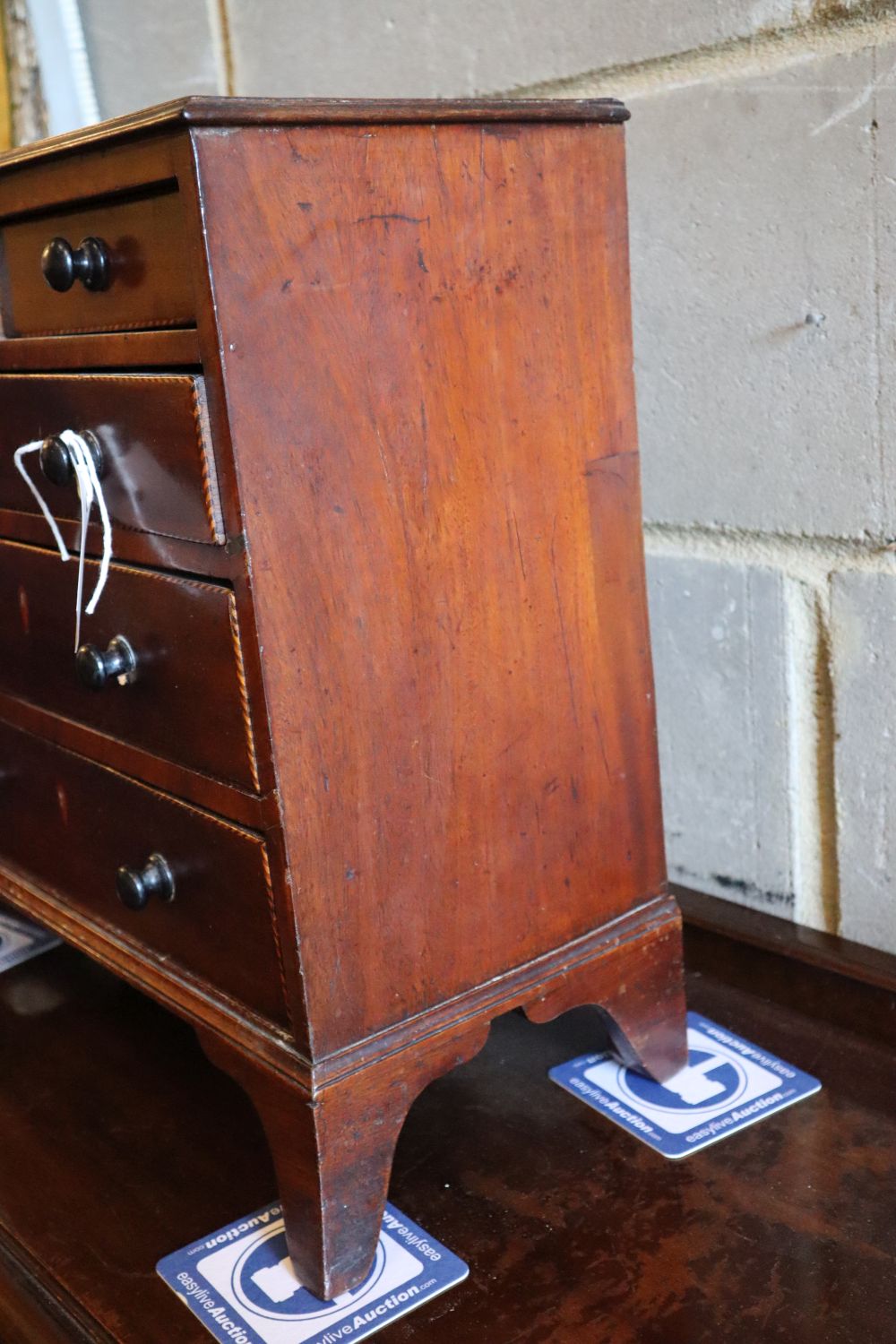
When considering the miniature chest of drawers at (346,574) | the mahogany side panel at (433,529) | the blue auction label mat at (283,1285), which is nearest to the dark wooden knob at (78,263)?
the miniature chest of drawers at (346,574)

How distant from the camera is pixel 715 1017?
1.15 m

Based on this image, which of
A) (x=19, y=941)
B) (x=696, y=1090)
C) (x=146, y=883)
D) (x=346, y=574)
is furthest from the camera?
(x=19, y=941)

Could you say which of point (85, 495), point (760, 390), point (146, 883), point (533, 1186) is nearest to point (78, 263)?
point (85, 495)

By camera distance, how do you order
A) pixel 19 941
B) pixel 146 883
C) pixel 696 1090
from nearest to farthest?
pixel 146 883, pixel 696 1090, pixel 19 941

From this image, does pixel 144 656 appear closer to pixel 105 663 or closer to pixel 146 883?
pixel 105 663

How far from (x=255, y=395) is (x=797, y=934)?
74 centimetres

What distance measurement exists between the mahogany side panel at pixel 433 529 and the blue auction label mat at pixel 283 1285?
0.55 ft

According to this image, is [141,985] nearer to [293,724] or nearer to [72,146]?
[293,724]

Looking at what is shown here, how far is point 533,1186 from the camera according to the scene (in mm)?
960

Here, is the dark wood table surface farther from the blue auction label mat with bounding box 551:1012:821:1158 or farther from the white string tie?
the white string tie

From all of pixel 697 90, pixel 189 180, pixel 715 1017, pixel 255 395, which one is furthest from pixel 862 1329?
pixel 697 90

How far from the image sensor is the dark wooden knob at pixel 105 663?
88 centimetres

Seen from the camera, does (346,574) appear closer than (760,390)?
Yes

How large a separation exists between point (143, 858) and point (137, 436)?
0.32 meters
